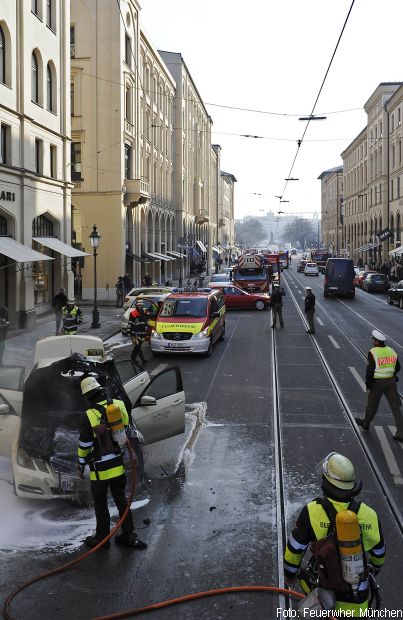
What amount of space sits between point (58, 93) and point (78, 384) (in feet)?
73.1

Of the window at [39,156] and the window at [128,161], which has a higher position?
the window at [128,161]

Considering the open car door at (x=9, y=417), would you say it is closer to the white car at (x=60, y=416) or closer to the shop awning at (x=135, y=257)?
the white car at (x=60, y=416)

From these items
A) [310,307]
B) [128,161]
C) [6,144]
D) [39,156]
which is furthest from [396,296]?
A: [6,144]

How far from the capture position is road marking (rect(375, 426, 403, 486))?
8.29 m

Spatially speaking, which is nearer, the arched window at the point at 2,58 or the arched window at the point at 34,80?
the arched window at the point at 2,58

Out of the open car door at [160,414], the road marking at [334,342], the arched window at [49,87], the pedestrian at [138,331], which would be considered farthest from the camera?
the arched window at [49,87]

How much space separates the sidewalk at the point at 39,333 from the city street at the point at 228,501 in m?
5.09

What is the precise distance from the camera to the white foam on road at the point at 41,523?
6508 millimetres

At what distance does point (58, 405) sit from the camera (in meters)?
8.06

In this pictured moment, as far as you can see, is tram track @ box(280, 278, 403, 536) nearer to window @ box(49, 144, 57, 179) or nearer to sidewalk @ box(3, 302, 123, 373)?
sidewalk @ box(3, 302, 123, 373)

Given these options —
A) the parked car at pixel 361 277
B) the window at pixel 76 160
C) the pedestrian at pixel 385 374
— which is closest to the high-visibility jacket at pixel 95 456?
the pedestrian at pixel 385 374

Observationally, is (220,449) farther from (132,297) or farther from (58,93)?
(58,93)

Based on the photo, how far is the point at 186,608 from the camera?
5348mm

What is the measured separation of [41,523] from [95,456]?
3.97 feet
